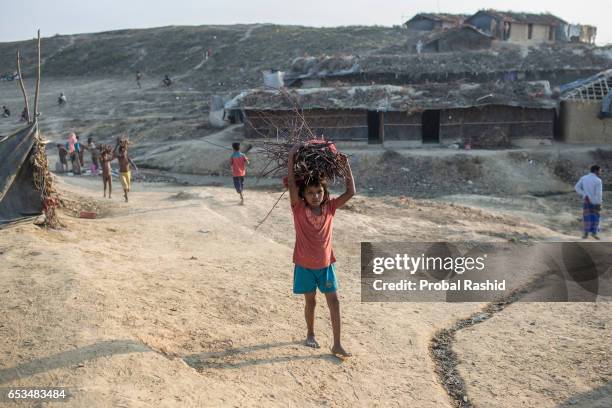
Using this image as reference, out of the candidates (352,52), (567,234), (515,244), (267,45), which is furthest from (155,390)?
(267,45)

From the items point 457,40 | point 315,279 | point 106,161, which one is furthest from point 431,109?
point 315,279

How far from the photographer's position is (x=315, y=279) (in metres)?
4.90

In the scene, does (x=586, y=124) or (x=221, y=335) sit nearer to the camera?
(x=221, y=335)

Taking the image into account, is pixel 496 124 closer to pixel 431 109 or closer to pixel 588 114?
pixel 431 109

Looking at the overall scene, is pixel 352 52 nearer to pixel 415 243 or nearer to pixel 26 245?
pixel 415 243

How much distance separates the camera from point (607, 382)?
16.6 ft

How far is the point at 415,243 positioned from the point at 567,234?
Result: 4.19 m

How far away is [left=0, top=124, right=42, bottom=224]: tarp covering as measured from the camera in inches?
317

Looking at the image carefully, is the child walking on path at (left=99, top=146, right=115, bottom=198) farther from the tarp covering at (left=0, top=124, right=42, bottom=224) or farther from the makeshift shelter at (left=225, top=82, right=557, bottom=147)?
the makeshift shelter at (left=225, top=82, right=557, bottom=147)

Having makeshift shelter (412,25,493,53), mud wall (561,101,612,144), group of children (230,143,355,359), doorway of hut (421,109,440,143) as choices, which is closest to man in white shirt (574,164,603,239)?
group of children (230,143,355,359)

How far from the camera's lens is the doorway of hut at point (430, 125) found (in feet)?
76.9

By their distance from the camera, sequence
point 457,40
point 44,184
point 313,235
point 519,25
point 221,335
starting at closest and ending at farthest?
point 313,235
point 221,335
point 44,184
point 457,40
point 519,25

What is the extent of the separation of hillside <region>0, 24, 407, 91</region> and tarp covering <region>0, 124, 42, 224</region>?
3156cm

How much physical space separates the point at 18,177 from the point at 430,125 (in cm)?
1835
